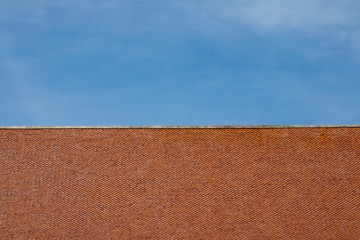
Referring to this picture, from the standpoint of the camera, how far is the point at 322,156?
74.8 feet

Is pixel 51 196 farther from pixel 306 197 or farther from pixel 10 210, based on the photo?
pixel 306 197

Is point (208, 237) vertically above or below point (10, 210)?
below

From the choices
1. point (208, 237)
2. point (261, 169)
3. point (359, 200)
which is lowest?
point (208, 237)

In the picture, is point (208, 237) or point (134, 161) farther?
point (134, 161)

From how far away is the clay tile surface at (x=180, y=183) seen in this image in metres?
21.3

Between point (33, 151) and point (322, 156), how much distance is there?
13.5 metres

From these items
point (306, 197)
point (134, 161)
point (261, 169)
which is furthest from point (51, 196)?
point (306, 197)

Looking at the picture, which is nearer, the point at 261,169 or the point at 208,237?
the point at 208,237

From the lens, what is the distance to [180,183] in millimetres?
22188

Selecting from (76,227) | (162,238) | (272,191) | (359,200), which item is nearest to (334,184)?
(359,200)

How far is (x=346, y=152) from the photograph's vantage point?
2288 cm

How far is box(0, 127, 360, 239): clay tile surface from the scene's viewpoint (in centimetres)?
2128

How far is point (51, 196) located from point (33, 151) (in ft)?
7.78

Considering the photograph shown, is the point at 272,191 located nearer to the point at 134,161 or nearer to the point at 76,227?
the point at 134,161
